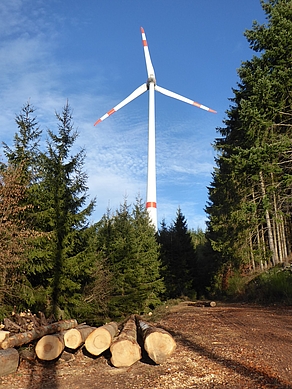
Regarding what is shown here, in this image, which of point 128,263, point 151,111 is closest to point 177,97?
point 151,111

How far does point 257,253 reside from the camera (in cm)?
2225

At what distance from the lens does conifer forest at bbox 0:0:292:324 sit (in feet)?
40.4

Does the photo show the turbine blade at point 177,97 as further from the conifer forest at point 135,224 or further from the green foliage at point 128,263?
the green foliage at point 128,263

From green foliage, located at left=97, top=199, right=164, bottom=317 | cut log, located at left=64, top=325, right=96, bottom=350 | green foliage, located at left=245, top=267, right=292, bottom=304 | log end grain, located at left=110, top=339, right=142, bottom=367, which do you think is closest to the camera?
log end grain, located at left=110, top=339, right=142, bottom=367

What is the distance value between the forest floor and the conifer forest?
4619mm

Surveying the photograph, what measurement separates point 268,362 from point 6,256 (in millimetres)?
7525

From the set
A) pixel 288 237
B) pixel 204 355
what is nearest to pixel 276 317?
pixel 204 355

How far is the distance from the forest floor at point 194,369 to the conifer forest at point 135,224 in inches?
182

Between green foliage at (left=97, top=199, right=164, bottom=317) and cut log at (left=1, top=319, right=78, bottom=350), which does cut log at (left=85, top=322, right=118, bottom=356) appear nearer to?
cut log at (left=1, top=319, right=78, bottom=350)

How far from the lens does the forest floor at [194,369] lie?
527cm

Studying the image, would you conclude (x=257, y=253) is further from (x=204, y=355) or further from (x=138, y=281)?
(x=204, y=355)

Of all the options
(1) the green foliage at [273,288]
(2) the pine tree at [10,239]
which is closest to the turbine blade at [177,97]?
(1) the green foliage at [273,288]

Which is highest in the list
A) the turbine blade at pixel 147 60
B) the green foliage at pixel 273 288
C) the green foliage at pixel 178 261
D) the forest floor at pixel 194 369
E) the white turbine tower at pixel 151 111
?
the turbine blade at pixel 147 60

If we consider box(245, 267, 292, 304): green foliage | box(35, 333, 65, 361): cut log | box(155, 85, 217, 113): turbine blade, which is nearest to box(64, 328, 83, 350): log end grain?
box(35, 333, 65, 361): cut log
